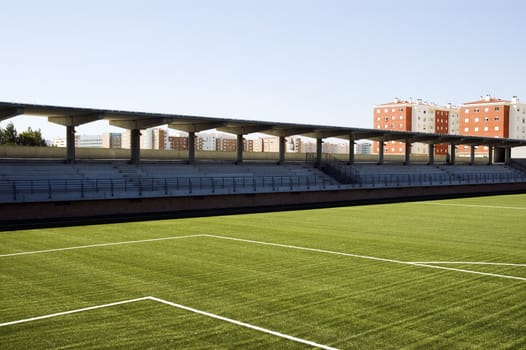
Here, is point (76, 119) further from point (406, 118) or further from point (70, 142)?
point (406, 118)

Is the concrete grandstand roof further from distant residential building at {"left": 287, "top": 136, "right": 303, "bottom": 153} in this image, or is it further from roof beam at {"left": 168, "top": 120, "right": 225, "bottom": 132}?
distant residential building at {"left": 287, "top": 136, "right": 303, "bottom": 153}

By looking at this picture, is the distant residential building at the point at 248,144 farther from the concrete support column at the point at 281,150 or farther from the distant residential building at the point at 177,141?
the concrete support column at the point at 281,150

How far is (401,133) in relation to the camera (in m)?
51.1

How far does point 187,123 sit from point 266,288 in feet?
90.7

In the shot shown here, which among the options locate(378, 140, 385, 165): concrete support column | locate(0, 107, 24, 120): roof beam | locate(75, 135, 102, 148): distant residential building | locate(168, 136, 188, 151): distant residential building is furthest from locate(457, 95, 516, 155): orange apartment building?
locate(0, 107, 24, 120): roof beam

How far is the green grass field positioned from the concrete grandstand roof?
10502 mm

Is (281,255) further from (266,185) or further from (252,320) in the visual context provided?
(266,185)

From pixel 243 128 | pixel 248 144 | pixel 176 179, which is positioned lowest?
pixel 176 179

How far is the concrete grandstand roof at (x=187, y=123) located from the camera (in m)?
29.5

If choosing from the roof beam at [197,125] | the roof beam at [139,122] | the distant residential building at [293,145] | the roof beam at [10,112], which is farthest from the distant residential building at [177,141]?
the roof beam at [10,112]

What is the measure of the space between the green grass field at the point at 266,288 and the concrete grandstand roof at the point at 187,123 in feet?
34.5

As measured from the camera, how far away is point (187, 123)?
37.8 metres

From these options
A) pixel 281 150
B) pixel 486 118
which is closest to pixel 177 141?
pixel 486 118

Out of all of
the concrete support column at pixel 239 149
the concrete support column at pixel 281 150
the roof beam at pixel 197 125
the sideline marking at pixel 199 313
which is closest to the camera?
the sideline marking at pixel 199 313
